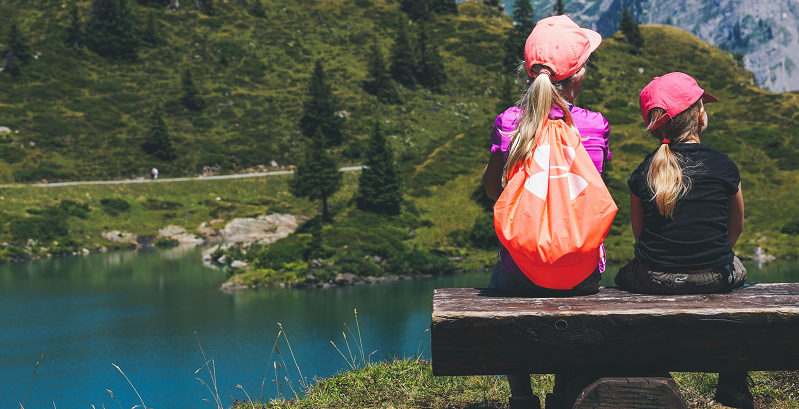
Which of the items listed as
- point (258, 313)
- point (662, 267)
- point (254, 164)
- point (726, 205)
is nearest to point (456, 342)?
point (662, 267)

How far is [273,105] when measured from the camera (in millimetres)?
61750

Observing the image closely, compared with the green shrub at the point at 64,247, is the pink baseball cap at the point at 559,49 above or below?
above

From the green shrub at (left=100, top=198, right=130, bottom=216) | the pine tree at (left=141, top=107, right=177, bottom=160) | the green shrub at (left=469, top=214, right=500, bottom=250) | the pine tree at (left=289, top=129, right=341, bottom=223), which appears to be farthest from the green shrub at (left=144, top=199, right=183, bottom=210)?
the green shrub at (left=469, top=214, right=500, bottom=250)

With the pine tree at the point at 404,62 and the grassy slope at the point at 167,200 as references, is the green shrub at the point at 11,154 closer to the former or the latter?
the grassy slope at the point at 167,200

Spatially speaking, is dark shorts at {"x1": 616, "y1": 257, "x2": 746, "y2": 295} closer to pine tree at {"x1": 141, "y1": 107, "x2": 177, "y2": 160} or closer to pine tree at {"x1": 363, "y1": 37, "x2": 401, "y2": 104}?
pine tree at {"x1": 141, "y1": 107, "x2": 177, "y2": 160}

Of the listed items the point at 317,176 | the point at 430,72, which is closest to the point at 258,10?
the point at 430,72

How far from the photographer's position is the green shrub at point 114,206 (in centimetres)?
4153

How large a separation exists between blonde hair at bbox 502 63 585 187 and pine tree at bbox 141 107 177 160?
2070 inches

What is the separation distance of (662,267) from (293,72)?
68667mm

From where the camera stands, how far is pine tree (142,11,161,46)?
69000mm

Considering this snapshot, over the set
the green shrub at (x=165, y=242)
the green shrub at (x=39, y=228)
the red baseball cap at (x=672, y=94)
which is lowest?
the green shrub at (x=165, y=242)

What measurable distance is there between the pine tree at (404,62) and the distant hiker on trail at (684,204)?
66.3 metres

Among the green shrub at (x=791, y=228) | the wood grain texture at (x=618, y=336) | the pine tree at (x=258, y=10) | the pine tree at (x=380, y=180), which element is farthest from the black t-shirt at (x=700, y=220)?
the pine tree at (x=258, y=10)

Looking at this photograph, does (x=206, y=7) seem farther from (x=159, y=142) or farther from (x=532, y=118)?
(x=532, y=118)
